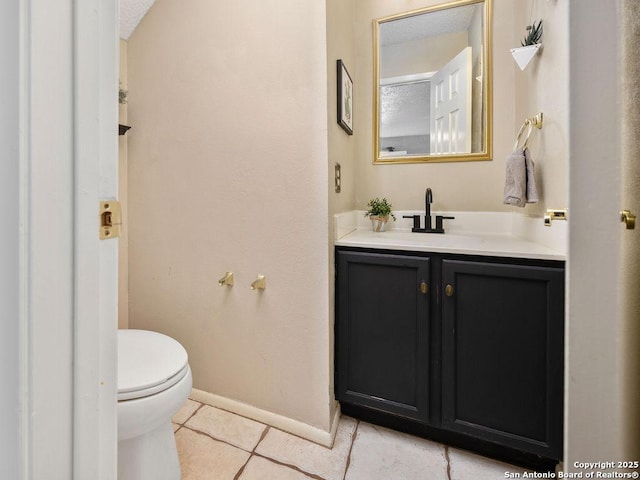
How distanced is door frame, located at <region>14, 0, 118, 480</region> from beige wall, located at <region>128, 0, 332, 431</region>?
0.92 meters

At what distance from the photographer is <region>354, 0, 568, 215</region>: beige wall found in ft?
3.81

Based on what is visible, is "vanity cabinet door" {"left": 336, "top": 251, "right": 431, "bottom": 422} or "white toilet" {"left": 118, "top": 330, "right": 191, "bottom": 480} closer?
Answer: "white toilet" {"left": 118, "top": 330, "right": 191, "bottom": 480}

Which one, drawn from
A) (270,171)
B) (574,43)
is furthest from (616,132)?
(270,171)

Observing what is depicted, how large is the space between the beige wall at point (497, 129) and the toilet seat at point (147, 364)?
1.36 metres

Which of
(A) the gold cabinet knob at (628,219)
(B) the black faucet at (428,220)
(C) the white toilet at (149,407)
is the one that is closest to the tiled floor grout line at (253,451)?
(C) the white toilet at (149,407)

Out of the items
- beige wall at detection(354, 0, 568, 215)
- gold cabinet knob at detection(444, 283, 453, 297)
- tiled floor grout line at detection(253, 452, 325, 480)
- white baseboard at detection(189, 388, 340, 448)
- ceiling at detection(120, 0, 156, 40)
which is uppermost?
ceiling at detection(120, 0, 156, 40)

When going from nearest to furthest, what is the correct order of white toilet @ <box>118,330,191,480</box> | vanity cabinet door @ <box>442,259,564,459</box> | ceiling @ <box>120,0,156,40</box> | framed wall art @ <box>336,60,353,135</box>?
white toilet @ <box>118,330,191,480</box>, vanity cabinet door @ <box>442,259,564,459</box>, framed wall art @ <box>336,60,353,135</box>, ceiling @ <box>120,0,156,40</box>

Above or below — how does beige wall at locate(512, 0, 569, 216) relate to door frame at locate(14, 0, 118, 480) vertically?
above

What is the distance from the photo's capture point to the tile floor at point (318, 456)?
117 centimetres

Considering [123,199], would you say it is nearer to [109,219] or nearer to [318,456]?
[109,219]

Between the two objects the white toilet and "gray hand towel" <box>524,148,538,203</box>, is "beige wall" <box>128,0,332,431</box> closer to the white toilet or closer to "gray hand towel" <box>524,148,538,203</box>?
the white toilet

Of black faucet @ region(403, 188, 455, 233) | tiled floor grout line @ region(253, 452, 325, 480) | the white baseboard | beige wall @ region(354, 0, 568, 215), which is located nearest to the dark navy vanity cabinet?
the white baseboard

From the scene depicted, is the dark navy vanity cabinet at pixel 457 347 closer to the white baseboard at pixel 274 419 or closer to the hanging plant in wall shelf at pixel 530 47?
the white baseboard at pixel 274 419

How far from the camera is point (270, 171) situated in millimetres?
1384
